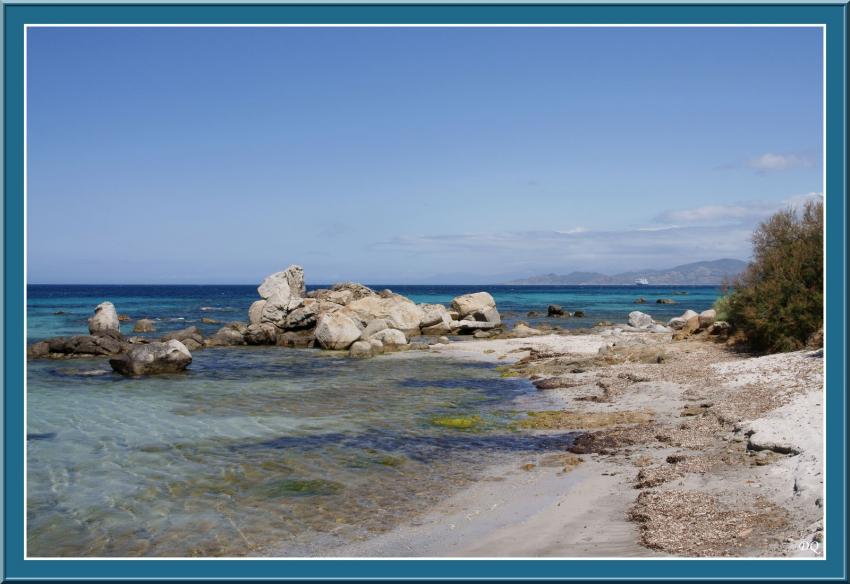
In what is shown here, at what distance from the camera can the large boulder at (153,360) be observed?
89.4 ft

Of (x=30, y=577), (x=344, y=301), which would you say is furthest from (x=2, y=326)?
(x=344, y=301)

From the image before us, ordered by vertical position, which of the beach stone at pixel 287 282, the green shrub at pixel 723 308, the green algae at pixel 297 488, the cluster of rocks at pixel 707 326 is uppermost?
the beach stone at pixel 287 282

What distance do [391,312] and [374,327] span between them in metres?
6.06

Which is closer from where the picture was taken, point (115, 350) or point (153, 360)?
point (153, 360)

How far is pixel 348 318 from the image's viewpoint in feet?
131

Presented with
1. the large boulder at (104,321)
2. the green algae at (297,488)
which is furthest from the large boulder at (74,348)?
the green algae at (297,488)

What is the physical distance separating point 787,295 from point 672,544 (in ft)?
52.4

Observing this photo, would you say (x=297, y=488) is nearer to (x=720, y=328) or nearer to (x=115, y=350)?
(x=720, y=328)

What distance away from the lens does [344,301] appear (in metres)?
50.3

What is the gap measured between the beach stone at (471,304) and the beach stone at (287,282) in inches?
494

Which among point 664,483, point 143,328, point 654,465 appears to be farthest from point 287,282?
point 664,483

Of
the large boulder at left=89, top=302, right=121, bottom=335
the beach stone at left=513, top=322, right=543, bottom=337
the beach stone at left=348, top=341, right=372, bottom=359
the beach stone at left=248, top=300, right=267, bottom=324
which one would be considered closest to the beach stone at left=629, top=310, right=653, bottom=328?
the beach stone at left=513, top=322, right=543, bottom=337

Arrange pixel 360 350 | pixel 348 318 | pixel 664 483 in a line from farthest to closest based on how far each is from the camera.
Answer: pixel 348 318
pixel 360 350
pixel 664 483

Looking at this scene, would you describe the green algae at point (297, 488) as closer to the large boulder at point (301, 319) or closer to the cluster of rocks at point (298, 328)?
the cluster of rocks at point (298, 328)
